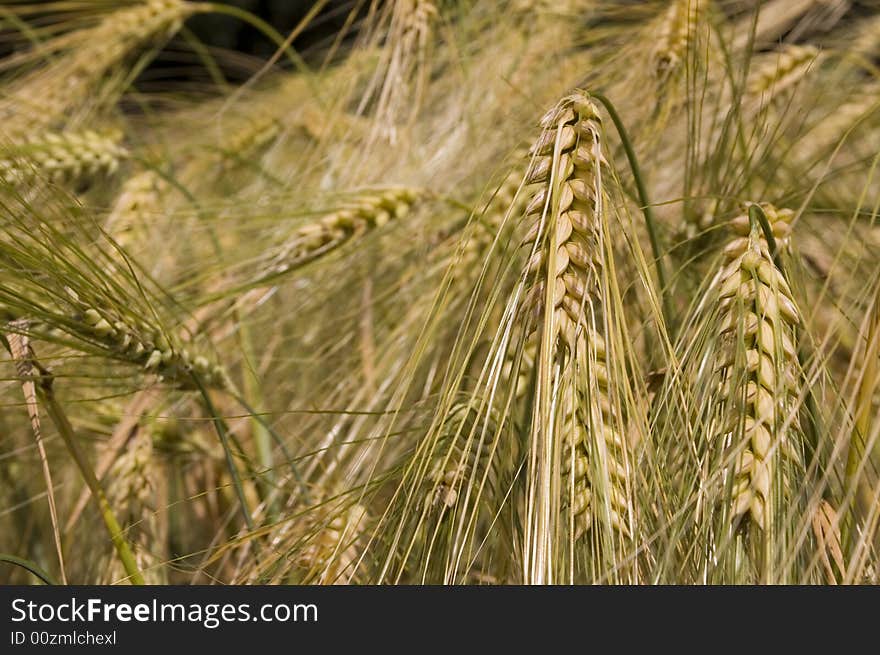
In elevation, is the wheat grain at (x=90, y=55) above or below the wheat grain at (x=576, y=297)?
above

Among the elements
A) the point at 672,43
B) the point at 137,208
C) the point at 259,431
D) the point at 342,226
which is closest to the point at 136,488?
the point at 259,431

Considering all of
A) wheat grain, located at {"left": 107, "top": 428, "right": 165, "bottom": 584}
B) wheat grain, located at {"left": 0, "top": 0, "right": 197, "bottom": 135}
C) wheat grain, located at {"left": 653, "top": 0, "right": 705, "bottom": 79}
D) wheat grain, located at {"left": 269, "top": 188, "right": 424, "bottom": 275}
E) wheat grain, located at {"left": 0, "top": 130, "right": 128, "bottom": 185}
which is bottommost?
wheat grain, located at {"left": 107, "top": 428, "right": 165, "bottom": 584}

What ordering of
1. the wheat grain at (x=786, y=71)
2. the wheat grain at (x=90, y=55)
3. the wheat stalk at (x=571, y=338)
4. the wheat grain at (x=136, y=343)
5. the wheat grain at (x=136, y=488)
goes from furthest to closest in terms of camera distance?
1. the wheat grain at (x=90, y=55)
2. the wheat grain at (x=786, y=71)
3. the wheat grain at (x=136, y=488)
4. the wheat grain at (x=136, y=343)
5. the wheat stalk at (x=571, y=338)

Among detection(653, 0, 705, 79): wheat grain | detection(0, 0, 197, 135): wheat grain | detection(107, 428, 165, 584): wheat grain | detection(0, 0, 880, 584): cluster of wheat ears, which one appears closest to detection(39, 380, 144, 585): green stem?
detection(0, 0, 880, 584): cluster of wheat ears

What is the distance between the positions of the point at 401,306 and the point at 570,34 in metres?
0.30

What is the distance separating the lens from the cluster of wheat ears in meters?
0.38

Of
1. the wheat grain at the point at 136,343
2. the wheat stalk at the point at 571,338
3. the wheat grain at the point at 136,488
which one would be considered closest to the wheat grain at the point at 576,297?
the wheat stalk at the point at 571,338

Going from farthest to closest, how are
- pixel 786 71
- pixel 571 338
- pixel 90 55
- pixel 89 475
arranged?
pixel 90 55 < pixel 786 71 < pixel 89 475 < pixel 571 338

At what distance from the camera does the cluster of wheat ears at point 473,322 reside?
38 cm

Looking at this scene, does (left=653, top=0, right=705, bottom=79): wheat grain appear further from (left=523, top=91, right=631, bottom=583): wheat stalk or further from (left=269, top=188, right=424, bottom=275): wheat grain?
(left=523, top=91, right=631, bottom=583): wheat stalk

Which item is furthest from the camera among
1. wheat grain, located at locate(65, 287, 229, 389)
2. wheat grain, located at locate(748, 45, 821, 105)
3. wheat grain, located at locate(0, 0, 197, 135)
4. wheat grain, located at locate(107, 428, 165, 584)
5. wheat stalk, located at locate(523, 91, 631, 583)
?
wheat grain, located at locate(0, 0, 197, 135)

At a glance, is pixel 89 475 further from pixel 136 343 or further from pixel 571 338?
pixel 571 338

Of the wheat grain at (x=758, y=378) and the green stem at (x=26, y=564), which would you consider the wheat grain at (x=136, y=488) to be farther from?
the wheat grain at (x=758, y=378)

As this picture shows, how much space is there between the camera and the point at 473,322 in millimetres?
688
